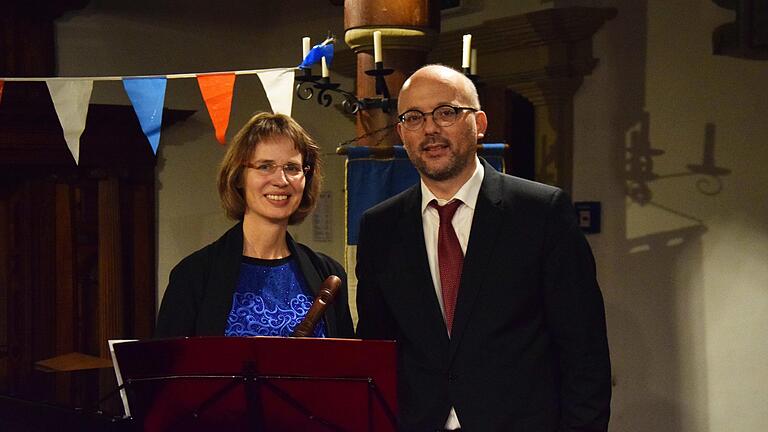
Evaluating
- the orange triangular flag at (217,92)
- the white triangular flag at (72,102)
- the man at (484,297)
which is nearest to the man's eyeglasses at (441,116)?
the man at (484,297)

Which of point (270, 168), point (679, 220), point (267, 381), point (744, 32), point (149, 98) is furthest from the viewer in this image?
point (679, 220)

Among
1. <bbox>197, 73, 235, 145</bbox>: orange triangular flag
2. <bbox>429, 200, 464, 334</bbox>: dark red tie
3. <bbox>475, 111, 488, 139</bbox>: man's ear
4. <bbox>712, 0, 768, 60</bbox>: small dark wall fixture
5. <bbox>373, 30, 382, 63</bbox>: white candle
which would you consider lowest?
<bbox>429, 200, 464, 334</bbox>: dark red tie

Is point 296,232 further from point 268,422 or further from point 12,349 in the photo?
point 268,422

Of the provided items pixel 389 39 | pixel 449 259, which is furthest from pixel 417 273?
pixel 389 39

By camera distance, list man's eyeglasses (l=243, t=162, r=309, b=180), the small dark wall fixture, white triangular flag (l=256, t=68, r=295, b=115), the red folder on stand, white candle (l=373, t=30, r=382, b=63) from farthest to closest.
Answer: the small dark wall fixture, white triangular flag (l=256, t=68, r=295, b=115), white candle (l=373, t=30, r=382, b=63), man's eyeglasses (l=243, t=162, r=309, b=180), the red folder on stand

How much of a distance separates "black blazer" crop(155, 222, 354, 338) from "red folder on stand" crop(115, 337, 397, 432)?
0.29 metres

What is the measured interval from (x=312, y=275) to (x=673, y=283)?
2697mm

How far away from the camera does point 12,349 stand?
6.23 m

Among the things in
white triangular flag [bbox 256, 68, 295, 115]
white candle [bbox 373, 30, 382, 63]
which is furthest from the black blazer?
white triangular flag [bbox 256, 68, 295, 115]

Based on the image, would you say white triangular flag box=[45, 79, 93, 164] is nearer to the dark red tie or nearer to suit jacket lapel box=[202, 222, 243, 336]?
suit jacket lapel box=[202, 222, 243, 336]

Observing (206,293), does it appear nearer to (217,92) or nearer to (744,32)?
(217,92)

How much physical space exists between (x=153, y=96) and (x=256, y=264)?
154 centimetres

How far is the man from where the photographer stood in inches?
84.1

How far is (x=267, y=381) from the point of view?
198 cm
